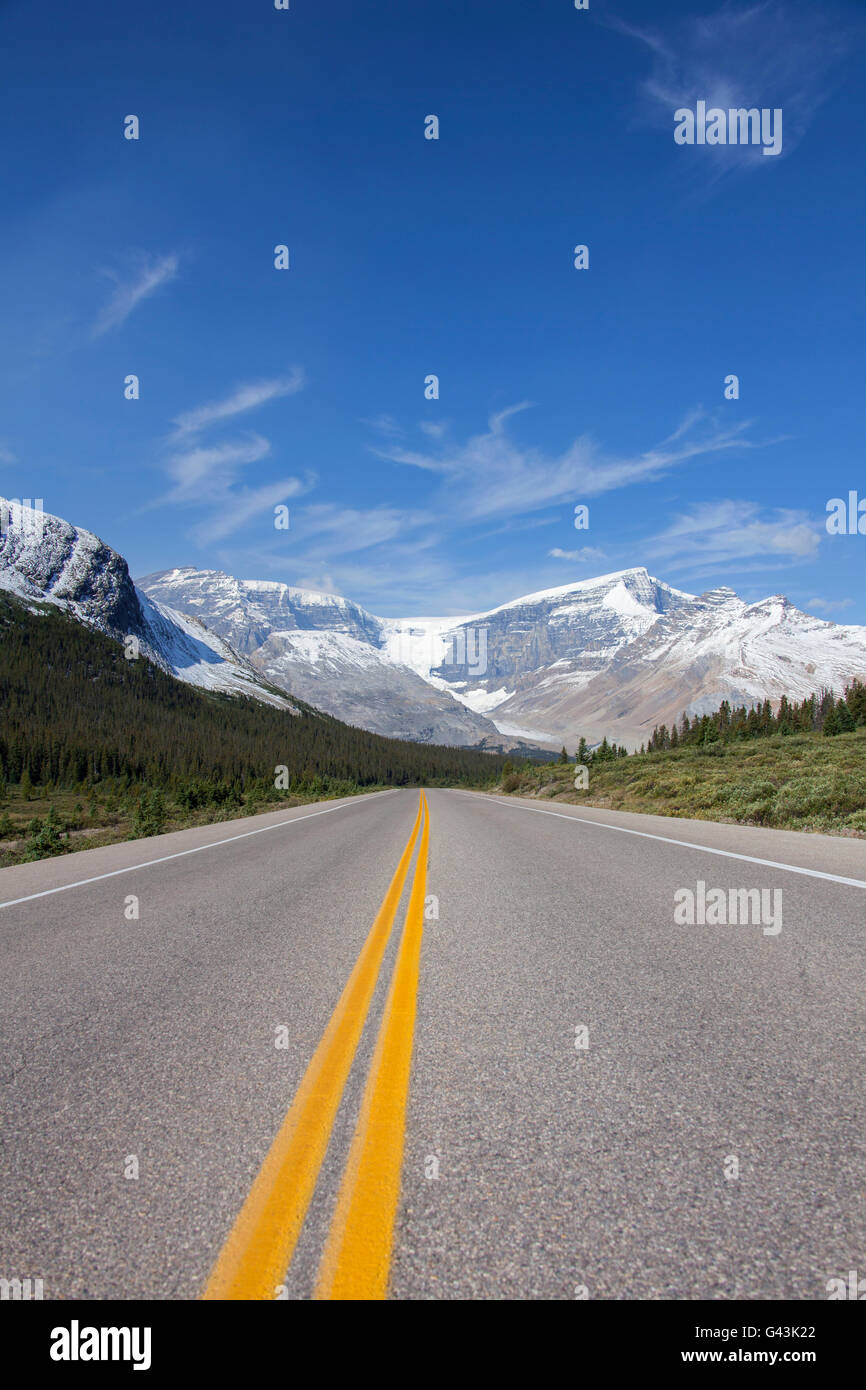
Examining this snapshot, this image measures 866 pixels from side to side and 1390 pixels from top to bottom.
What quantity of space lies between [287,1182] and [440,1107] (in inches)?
27.9

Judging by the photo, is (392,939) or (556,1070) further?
(392,939)

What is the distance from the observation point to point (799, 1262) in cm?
189

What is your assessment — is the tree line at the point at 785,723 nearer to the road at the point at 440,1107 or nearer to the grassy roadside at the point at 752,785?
the grassy roadside at the point at 752,785

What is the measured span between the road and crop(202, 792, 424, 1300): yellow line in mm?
10

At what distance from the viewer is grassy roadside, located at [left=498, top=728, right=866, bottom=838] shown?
13806 mm

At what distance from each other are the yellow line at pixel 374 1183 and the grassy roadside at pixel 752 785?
37.2ft

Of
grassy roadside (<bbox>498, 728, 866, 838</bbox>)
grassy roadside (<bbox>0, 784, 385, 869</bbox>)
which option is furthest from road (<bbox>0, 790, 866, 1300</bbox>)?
grassy roadside (<bbox>0, 784, 385, 869</bbox>)

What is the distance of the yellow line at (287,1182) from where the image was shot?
75.0 inches

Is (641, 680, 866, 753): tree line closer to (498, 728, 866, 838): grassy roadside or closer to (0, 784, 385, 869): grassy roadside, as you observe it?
(498, 728, 866, 838): grassy roadside

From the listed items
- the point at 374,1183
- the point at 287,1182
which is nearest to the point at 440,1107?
the point at 374,1183

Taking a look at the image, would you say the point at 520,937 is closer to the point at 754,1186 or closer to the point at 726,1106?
the point at 726,1106

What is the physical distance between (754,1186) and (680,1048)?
1052mm

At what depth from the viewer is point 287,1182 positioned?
231 centimetres
